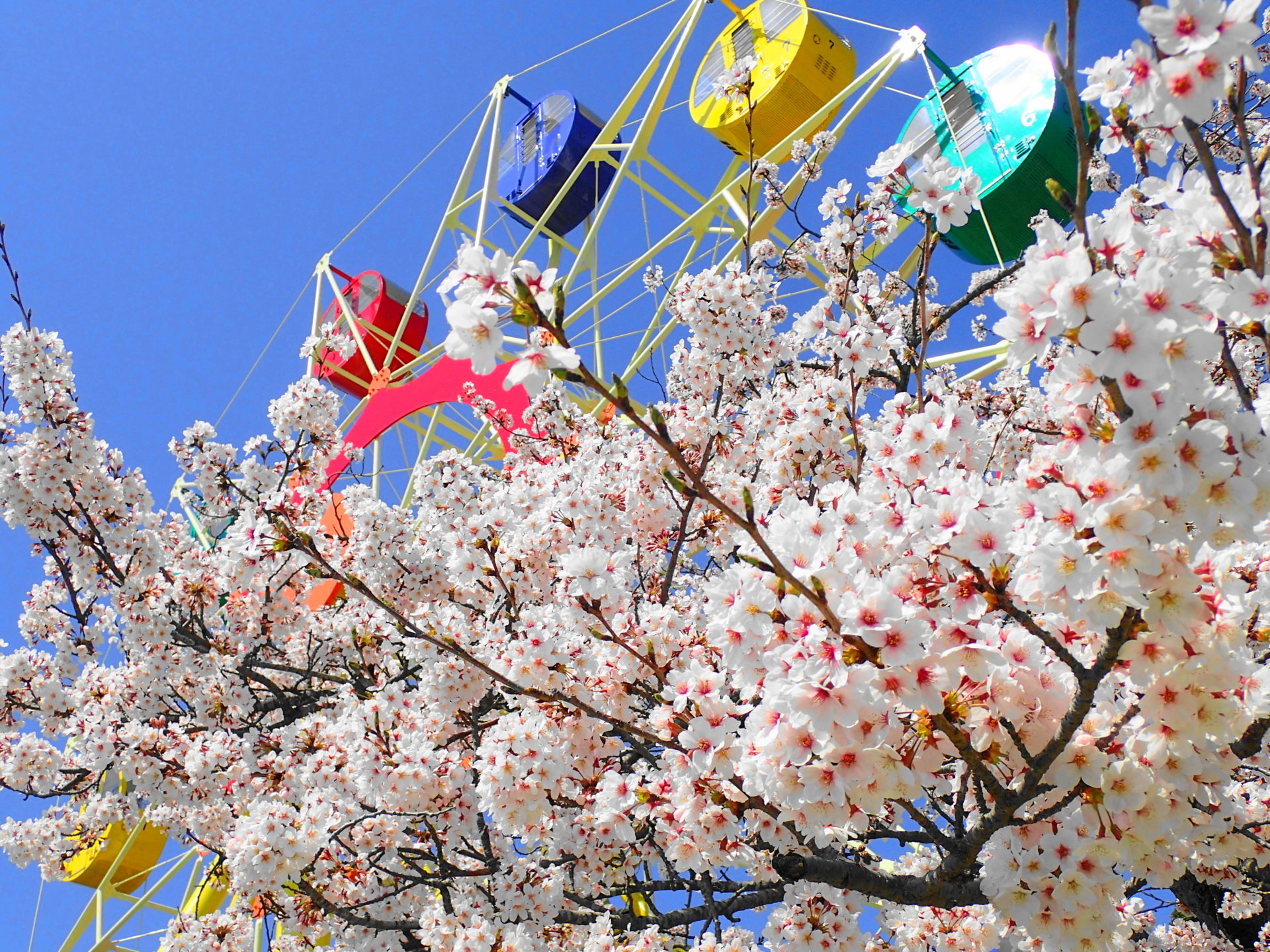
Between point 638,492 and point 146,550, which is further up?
point 146,550

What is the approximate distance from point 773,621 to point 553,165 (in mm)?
13951

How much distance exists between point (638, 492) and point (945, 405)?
3.20 m

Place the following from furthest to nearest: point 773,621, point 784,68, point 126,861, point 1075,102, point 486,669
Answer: point 126,861 → point 784,68 → point 486,669 → point 773,621 → point 1075,102

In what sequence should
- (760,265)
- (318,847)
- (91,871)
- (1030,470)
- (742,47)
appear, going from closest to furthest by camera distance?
(1030,470)
(318,847)
(760,265)
(742,47)
(91,871)

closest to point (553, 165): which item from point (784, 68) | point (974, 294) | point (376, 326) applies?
point (376, 326)

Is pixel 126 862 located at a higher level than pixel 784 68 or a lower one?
lower

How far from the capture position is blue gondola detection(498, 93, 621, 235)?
14383 mm

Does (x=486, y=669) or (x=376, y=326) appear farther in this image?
(x=376, y=326)

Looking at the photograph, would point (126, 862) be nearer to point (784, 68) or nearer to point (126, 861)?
point (126, 861)

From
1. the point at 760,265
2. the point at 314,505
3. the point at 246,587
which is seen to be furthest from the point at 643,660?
the point at 246,587

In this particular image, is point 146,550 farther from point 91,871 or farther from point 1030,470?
point 91,871

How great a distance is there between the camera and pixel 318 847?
418 cm

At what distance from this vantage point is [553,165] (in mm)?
14430

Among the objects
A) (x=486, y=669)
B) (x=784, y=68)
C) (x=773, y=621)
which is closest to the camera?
(x=773, y=621)
